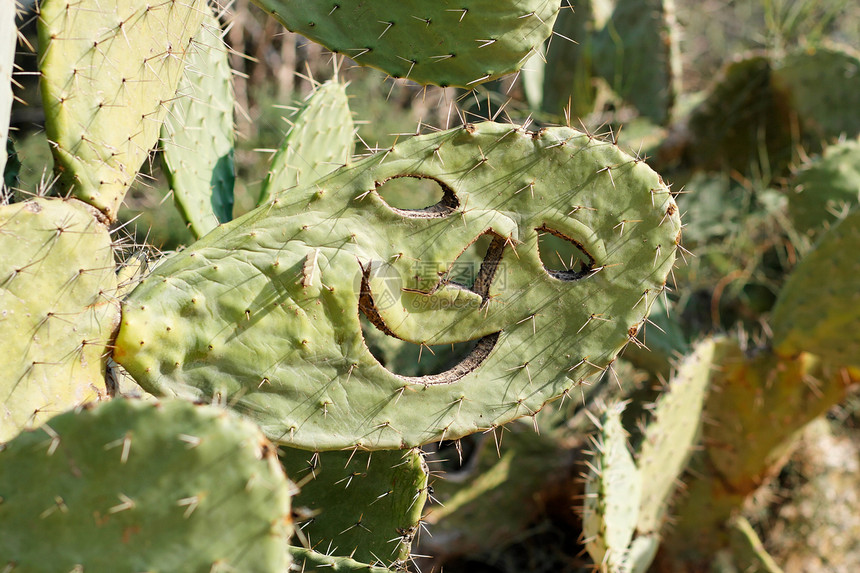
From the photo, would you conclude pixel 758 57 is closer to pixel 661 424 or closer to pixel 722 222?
pixel 722 222

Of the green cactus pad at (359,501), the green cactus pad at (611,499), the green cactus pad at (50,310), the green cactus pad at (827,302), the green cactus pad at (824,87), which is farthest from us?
the green cactus pad at (824,87)

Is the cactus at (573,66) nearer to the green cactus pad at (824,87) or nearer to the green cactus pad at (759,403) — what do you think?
the green cactus pad at (824,87)

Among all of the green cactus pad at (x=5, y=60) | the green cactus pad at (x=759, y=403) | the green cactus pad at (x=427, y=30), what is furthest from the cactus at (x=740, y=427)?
the green cactus pad at (x=5, y=60)

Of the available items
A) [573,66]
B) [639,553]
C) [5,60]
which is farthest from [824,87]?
[5,60]

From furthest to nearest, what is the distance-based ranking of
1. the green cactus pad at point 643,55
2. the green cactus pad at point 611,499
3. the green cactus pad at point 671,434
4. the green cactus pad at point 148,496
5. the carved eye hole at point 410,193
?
Answer: the carved eye hole at point 410,193 → the green cactus pad at point 643,55 → the green cactus pad at point 671,434 → the green cactus pad at point 611,499 → the green cactus pad at point 148,496

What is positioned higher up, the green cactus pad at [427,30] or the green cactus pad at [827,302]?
the green cactus pad at [427,30]

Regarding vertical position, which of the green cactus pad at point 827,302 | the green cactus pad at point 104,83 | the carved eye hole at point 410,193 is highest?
the green cactus pad at point 104,83

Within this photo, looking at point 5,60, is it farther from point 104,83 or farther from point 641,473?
point 641,473
